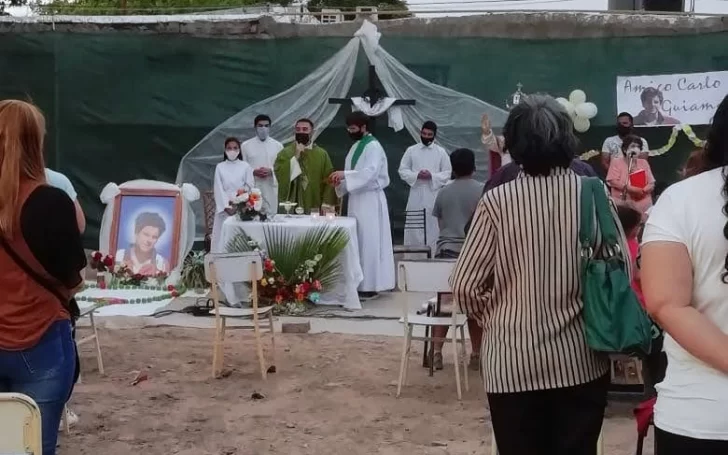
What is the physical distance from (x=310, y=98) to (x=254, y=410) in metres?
6.20

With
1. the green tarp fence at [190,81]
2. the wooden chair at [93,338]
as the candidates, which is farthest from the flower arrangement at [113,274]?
the wooden chair at [93,338]

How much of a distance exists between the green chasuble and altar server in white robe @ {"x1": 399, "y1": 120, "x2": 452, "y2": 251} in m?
0.98

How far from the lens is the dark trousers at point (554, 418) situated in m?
2.79

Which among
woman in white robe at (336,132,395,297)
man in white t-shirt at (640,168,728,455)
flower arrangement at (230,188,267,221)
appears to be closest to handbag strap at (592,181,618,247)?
man in white t-shirt at (640,168,728,455)

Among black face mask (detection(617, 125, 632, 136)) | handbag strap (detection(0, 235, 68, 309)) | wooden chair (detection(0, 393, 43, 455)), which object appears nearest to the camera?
wooden chair (detection(0, 393, 43, 455))

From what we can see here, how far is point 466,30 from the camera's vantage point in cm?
1155

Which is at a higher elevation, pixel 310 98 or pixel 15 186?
pixel 310 98

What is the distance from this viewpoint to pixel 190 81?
11977mm

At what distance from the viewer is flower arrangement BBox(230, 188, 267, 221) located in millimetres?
8891

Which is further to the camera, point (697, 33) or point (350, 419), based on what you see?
point (697, 33)

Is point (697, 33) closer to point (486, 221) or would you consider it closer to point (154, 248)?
point (154, 248)

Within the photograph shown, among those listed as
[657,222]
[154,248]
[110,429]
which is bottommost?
[110,429]

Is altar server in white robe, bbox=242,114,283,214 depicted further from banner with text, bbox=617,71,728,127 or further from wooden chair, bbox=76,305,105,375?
wooden chair, bbox=76,305,105,375

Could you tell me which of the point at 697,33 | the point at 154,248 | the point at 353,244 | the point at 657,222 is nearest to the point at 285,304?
the point at 353,244
